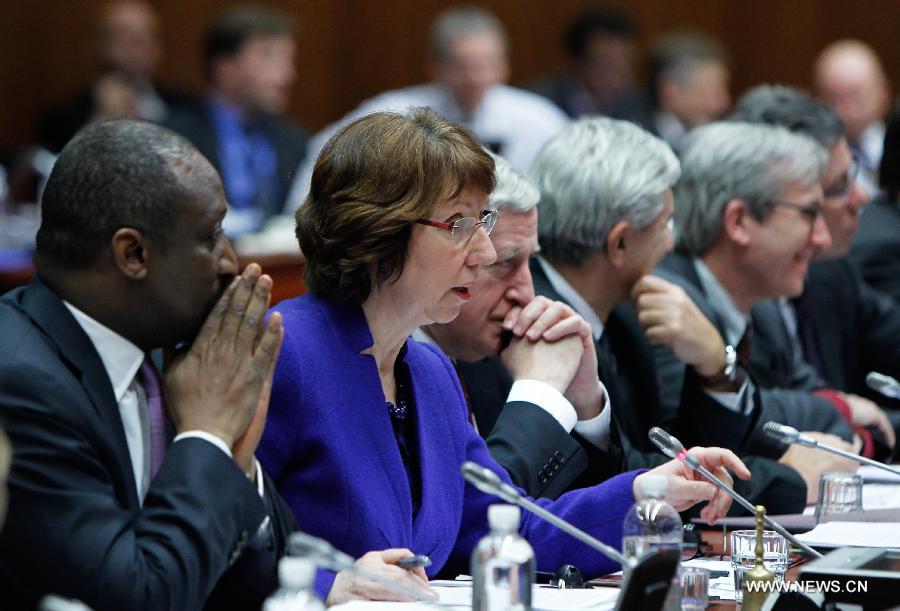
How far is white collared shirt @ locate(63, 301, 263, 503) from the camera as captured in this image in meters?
2.12

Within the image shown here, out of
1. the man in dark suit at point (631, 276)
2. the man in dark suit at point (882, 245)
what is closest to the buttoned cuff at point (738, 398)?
the man in dark suit at point (631, 276)

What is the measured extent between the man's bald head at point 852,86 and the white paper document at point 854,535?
6.53m

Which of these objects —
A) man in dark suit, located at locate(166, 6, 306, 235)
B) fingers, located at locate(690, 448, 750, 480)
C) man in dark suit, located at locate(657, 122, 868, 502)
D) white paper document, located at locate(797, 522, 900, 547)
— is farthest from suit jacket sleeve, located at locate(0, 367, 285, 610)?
man in dark suit, located at locate(166, 6, 306, 235)

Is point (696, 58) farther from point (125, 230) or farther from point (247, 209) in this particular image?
point (125, 230)

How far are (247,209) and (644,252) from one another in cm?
478

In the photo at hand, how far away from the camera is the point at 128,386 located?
2.14 m

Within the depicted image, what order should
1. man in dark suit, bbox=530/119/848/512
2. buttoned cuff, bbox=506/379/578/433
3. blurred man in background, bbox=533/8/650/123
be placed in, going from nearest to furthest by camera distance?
buttoned cuff, bbox=506/379/578/433, man in dark suit, bbox=530/119/848/512, blurred man in background, bbox=533/8/650/123

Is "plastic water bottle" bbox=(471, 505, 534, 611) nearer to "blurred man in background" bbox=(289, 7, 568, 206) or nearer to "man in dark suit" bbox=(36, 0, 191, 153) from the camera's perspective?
"blurred man in background" bbox=(289, 7, 568, 206)

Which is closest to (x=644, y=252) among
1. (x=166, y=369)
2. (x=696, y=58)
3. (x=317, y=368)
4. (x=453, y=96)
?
(x=317, y=368)

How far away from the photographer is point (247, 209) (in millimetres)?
7949

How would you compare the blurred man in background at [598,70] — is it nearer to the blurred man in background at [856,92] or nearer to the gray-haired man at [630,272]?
the blurred man in background at [856,92]

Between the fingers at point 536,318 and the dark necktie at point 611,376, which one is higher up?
the fingers at point 536,318

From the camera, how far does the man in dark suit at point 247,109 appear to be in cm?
816

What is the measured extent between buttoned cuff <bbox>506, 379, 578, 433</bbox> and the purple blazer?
0.27 m
